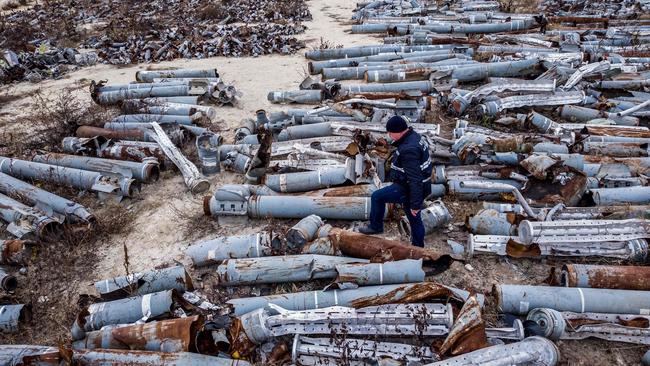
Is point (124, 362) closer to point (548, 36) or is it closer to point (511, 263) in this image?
point (511, 263)

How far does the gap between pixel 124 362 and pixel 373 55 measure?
11.2 m

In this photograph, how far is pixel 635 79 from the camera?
32.4ft

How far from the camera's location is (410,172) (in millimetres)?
5059

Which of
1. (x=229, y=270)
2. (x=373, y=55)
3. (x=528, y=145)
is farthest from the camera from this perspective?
(x=373, y=55)

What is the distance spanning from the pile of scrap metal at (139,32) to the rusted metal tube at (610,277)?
39.5ft

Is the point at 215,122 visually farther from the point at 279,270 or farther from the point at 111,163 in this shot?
the point at 279,270

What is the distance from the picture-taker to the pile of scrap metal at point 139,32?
49.4 ft

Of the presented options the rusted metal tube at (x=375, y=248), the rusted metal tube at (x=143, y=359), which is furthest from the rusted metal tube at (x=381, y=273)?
the rusted metal tube at (x=143, y=359)

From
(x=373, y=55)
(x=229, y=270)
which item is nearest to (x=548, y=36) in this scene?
(x=373, y=55)

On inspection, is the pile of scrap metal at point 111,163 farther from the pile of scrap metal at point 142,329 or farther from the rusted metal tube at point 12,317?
the pile of scrap metal at point 142,329

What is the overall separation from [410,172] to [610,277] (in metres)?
2.42

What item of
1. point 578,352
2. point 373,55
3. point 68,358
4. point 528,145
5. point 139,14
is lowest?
point 578,352

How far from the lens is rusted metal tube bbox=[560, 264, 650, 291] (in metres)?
4.71

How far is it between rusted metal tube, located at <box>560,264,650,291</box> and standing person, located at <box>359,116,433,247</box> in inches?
66.8
